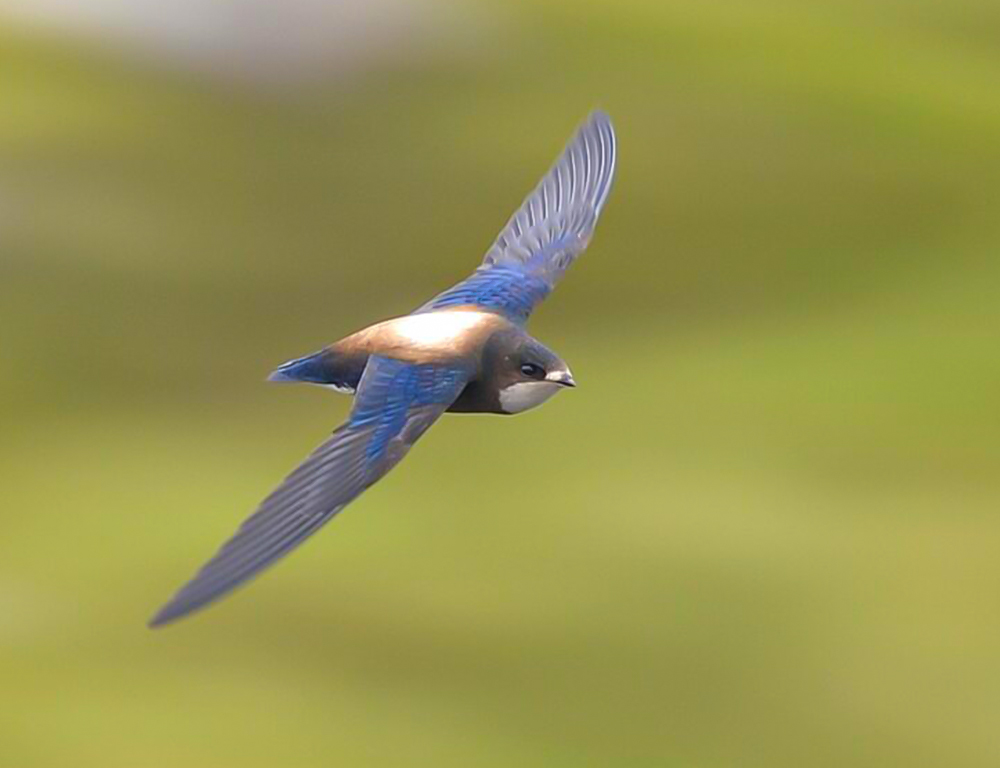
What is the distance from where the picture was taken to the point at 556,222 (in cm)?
287

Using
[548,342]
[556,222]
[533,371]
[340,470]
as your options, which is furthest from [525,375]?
[548,342]

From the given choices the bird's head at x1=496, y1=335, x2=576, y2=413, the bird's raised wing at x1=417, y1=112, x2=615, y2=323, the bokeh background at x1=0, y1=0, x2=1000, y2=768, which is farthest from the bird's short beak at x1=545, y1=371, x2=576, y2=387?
the bokeh background at x1=0, y1=0, x2=1000, y2=768

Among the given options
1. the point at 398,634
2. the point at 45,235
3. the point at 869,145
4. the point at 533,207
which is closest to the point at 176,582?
the point at 398,634

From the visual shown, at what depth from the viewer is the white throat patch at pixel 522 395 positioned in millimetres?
2357

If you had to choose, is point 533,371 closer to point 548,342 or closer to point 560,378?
point 560,378

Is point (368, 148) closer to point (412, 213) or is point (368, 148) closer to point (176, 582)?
point (412, 213)

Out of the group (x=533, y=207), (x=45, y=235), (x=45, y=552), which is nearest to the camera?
(x=533, y=207)

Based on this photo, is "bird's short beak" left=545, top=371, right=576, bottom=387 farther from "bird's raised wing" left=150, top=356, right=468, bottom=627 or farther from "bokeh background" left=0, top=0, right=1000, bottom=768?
"bokeh background" left=0, top=0, right=1000, bottom=768

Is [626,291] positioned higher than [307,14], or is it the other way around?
[307,14]

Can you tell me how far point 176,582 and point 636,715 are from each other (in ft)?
3.22

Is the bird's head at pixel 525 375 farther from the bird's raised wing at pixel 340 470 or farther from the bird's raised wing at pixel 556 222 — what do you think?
the bird's raised wing at pixel 556 222

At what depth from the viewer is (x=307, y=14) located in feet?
18.1

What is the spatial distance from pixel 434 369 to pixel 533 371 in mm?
115

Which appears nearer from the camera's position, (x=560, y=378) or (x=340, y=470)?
(x=340, y=470)
